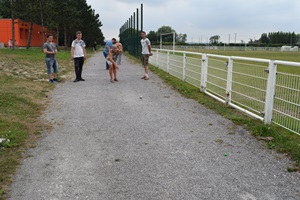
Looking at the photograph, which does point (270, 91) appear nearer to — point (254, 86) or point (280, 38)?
point (254, 86)

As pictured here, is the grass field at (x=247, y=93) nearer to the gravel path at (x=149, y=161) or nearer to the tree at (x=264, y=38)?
the gravel path at (x=149, y=161)

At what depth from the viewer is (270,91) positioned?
227 inches

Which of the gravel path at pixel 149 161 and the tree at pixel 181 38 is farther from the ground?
the tree at pixel 181 38

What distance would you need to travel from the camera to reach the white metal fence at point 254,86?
5.31 meters

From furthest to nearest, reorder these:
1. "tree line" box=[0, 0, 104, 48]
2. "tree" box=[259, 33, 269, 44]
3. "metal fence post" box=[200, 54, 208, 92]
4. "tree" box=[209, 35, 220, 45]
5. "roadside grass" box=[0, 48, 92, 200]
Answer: "tree" box=[259, 33, 269, 44] → "tree" box=[209, 35, 220, 45] → "tree line" box=[0, 0, 104, 48] → "metal fence post" box=[200, 54, 208, 92] → "roadside grass" box=[0, 48, 92, 200]

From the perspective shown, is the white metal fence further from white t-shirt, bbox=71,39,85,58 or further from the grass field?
white t-shirt, bbox=71,39,85,58

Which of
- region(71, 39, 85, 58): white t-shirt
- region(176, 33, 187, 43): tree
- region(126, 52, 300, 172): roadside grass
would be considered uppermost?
region(176, 33, 187, 43): tree

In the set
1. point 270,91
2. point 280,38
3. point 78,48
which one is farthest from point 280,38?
point 270,91

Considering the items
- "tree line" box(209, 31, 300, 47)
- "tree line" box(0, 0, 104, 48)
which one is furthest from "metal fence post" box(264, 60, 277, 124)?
"tree line" box(209, 31, 300, 47)

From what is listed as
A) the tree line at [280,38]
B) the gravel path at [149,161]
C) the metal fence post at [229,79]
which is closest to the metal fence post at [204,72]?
the metal fence post at [229,79]

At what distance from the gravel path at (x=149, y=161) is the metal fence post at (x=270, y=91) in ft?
2.00

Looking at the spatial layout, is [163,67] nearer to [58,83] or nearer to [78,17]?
[58,83]

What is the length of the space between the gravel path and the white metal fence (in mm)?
685

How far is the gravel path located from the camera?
11.4ft
